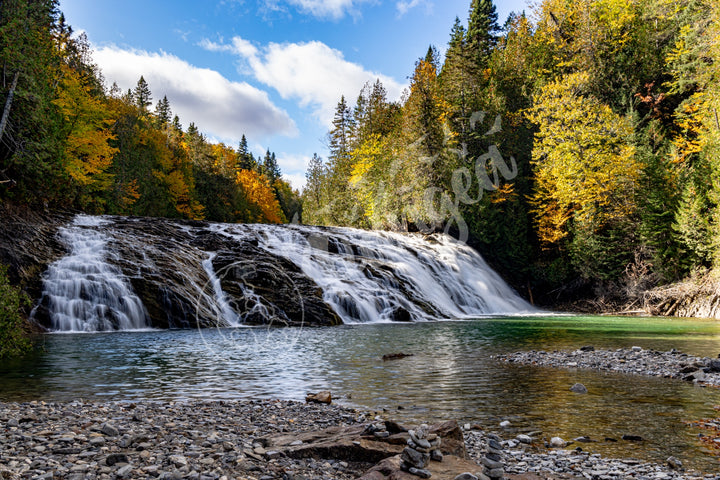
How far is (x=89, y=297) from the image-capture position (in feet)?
58.5

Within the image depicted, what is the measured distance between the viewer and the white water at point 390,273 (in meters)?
23.4

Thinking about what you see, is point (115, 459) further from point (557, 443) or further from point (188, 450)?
point (557, 443)

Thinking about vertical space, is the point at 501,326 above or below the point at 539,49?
below

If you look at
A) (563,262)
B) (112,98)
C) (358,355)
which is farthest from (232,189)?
(358,355)

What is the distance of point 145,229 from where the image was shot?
24.7 meters

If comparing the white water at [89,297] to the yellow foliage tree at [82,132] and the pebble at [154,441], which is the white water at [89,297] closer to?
the pebble at [154,441]

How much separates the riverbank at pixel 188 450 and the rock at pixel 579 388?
10.6 feet

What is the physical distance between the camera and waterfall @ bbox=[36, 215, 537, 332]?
59.5 feet

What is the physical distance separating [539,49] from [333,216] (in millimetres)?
31961

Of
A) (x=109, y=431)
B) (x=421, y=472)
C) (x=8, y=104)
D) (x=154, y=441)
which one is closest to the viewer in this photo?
(x=421, y=472)

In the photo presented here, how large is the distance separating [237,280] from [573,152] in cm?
2621

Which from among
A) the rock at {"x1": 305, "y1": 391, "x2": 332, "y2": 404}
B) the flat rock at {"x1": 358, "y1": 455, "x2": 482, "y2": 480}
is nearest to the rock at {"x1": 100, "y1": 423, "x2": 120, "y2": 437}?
the flat rock at {"x1": 358, "y1": 455, "x2": 482, "y2": 480}

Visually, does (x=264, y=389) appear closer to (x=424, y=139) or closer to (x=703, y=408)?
(x=703, y=408)

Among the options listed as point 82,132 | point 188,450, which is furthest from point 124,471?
point 82,132
